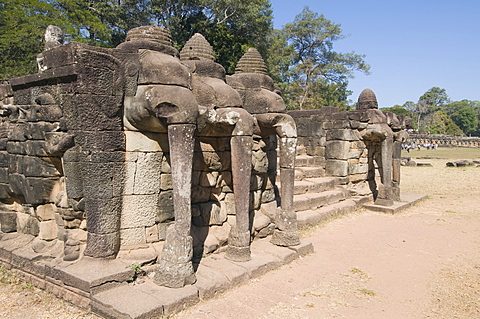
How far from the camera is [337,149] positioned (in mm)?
10461

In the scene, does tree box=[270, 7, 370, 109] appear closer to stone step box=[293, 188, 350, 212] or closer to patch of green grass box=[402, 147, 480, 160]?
patch of green grass box=[402, 147, 480, 160]

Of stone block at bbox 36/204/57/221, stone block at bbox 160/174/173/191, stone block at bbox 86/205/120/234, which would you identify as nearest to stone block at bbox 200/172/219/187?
stone block at bbox 160/174/173/191

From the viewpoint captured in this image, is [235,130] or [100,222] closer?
[100,222]

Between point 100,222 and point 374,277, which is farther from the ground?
point 100,222

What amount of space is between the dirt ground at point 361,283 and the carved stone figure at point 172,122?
59 cm

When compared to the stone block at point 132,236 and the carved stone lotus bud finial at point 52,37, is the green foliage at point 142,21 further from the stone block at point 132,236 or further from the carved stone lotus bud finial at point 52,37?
the stone block at point 132,236

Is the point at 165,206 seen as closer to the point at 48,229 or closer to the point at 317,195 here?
the point at 48,229

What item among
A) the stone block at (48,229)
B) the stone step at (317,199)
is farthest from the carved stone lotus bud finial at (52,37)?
the stone step at (317,199)

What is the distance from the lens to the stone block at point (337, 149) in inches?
408

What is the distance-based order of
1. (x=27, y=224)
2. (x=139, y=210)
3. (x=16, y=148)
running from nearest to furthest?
(x=139, y=210)
(x=16, y=148)
(x=27, y=224)

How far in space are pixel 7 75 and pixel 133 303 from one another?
16.0 meters

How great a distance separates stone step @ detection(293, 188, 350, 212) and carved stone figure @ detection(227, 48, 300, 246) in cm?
233

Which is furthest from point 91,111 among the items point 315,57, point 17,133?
point 315,57

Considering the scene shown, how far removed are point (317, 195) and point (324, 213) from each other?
0.70 m
